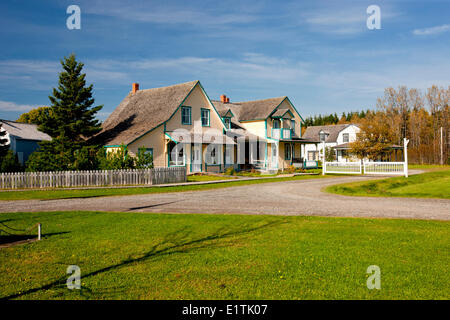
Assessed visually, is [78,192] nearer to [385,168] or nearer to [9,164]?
[9,164]

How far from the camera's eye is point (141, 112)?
3438cm

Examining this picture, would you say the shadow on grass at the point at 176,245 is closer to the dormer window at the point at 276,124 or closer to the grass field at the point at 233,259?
the grass field at the point at 233,259

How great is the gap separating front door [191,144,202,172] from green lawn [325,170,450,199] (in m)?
14.9

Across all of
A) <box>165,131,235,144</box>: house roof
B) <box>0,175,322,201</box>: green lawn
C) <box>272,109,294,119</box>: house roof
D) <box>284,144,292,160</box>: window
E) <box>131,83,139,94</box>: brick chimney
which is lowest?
<box>0,175,322,201</box>: green lawn

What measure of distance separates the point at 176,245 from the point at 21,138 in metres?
35.0

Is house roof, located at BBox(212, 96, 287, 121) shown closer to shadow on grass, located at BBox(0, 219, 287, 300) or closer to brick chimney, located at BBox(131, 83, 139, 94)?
brick chimney, located at BBox(131, 83, 139, 94)

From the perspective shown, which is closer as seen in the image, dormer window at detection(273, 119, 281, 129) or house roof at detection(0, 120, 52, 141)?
house roof at detection(0, 120, 52, 141)

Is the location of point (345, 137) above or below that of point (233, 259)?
above

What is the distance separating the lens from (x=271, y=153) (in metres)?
41.6

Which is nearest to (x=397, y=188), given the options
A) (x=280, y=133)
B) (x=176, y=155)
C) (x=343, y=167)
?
(x=343, y=167)

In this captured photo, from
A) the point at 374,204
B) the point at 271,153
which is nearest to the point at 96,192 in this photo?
the point at 374,204

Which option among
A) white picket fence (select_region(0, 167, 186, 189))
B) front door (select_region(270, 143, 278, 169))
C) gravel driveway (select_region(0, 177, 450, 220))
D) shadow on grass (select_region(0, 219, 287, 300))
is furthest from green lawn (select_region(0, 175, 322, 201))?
front door (select_region(270, 143, 278, 169))

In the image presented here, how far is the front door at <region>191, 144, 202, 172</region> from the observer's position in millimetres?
32500

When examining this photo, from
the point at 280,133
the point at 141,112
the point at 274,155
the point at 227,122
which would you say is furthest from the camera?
the point at 274,155
